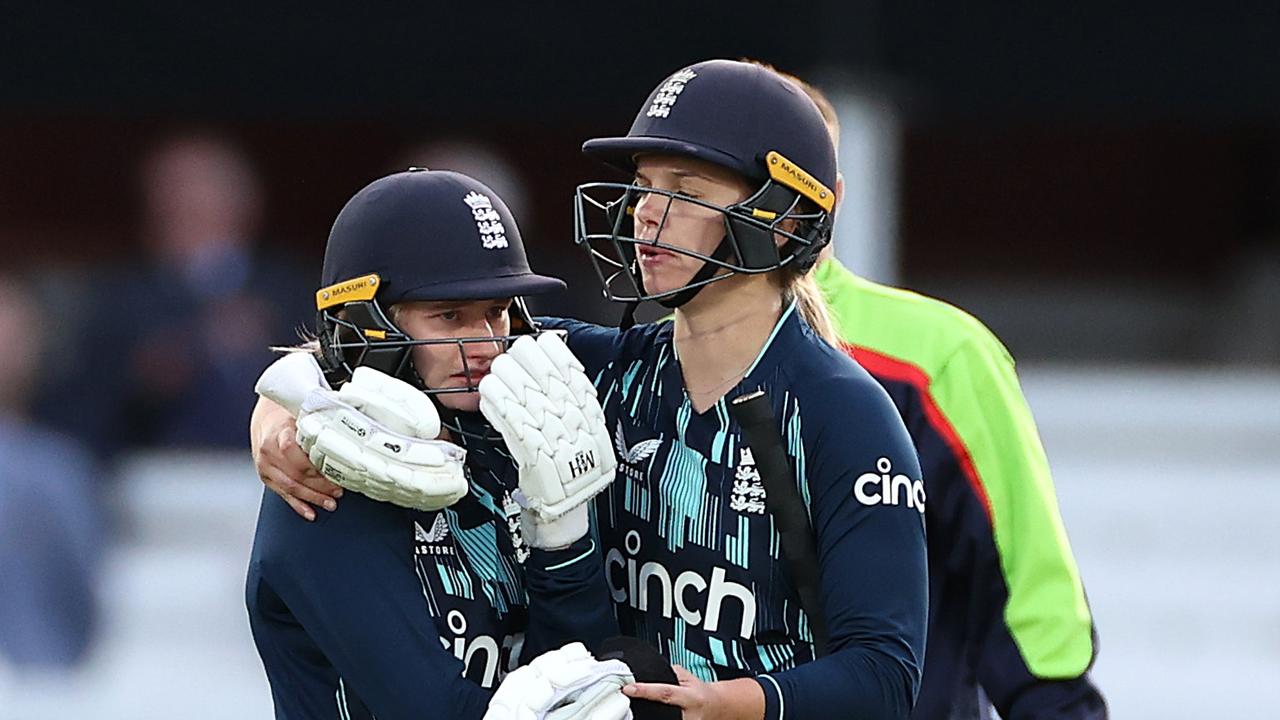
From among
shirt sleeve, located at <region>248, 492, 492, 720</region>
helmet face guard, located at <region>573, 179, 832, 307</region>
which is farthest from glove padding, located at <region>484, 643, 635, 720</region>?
helmet face guard, located at <region>573, 179, 832, 307</region>

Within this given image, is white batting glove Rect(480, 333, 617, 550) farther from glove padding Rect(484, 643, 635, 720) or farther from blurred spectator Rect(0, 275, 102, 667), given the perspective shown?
blurred spectator Rect(0, 275, 102, 667)

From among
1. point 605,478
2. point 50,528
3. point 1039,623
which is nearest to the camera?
point 605,478

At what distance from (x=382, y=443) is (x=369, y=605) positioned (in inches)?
8.8

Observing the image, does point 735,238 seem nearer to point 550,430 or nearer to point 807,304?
point 807,304

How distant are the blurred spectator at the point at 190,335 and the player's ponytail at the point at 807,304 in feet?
11.9

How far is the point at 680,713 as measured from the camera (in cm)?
244

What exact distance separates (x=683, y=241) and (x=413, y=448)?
1.58 feet

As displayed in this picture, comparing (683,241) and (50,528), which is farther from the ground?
(683,241)

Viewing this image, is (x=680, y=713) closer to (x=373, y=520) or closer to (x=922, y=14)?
(x=373, y=520)

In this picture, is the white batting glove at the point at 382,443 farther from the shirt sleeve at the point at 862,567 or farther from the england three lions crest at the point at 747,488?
the shirt sleeve at the point at 862,567

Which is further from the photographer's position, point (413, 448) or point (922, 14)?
point (922, 14)

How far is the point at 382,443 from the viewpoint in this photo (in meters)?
2.48

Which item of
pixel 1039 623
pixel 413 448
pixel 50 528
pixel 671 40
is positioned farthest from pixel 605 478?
pixel 671 40

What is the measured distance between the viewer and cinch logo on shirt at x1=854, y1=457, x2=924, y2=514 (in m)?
2.59
